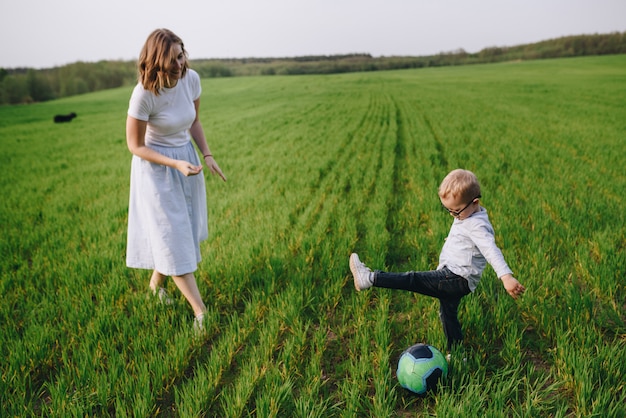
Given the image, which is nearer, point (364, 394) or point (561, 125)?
point (364, 394)

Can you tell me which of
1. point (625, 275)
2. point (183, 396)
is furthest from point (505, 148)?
point (183, 396)

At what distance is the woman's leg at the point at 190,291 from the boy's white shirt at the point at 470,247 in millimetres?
1819

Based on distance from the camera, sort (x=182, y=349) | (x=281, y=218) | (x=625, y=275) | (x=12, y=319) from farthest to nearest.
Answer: (x=281, y=218) → (x=625, y=275) → (x=12, y=319) → (x=182, y=349)

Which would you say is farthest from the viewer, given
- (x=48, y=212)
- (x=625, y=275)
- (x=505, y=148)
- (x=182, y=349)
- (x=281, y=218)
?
(x=505, y=148)

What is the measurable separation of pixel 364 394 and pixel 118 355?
157 centimetres

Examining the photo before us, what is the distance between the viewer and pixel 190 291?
2.95 m

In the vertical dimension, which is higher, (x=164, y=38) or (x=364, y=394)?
(x=164, y=38)

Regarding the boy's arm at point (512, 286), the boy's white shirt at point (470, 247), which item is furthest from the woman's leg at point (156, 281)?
the boy's arm at point (512, 286)

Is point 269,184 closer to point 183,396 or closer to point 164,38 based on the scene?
point 164,38

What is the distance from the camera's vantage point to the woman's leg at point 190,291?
9.61 ft

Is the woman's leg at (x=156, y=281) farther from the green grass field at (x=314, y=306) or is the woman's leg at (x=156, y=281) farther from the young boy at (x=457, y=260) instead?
the young boy at (x=457, y=260)

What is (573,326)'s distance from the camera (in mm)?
2629

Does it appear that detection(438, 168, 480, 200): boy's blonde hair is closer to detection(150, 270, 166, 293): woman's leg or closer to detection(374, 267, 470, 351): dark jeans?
detection(374, 267, 470, 351): dark jeans

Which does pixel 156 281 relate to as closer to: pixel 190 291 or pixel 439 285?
pixel 190 291
